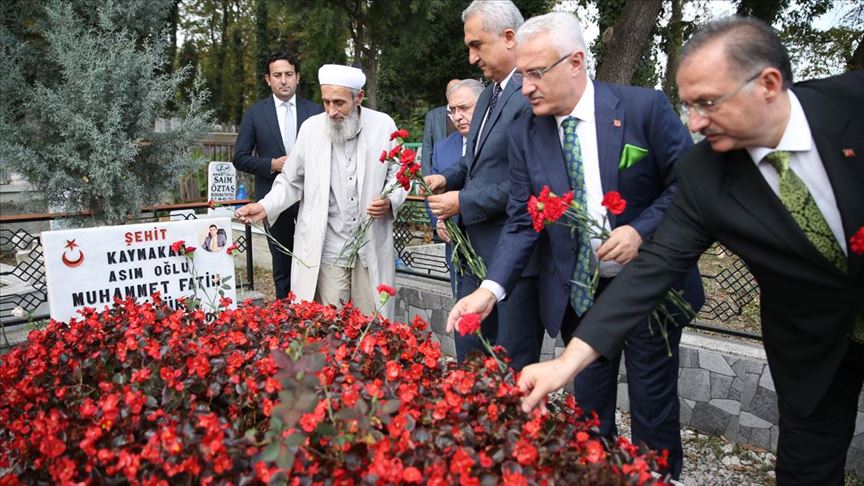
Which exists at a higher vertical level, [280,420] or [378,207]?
[378,207]

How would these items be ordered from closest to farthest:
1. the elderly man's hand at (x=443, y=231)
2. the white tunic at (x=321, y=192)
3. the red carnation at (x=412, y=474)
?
the red carnation at (x=412, y=474), the elderly man's hand at (x=443, y=231), the white tunic at (x=321, y=192)

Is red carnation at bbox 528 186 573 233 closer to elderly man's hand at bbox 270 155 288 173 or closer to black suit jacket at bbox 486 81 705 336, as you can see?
black suit jacket at bbox 486 81 705 336

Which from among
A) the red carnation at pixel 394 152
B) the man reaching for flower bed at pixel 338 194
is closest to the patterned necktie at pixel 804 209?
the red carnation at pixel 394 152

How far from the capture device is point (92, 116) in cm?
405

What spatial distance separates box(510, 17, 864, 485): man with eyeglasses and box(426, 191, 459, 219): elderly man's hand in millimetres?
1224

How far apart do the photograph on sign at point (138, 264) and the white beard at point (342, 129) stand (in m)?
0.80

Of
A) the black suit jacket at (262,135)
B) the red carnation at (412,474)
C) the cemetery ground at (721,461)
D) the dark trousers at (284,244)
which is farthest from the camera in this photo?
Answer: the black suit jacket at (262,135)

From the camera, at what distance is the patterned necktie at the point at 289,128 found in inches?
205

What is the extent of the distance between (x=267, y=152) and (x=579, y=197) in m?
3.36

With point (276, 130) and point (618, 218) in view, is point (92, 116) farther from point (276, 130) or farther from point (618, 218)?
point (618, 218)

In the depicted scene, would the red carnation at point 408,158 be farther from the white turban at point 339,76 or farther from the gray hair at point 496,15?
the white turban at point 339,76

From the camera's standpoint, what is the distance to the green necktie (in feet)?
5.71

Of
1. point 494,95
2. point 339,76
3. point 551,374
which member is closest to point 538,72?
point 494,95

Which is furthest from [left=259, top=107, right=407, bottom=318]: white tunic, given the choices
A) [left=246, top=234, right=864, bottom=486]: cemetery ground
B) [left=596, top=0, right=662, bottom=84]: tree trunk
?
[left=596, top=0, right=662, bottom=84]: tree trunk
